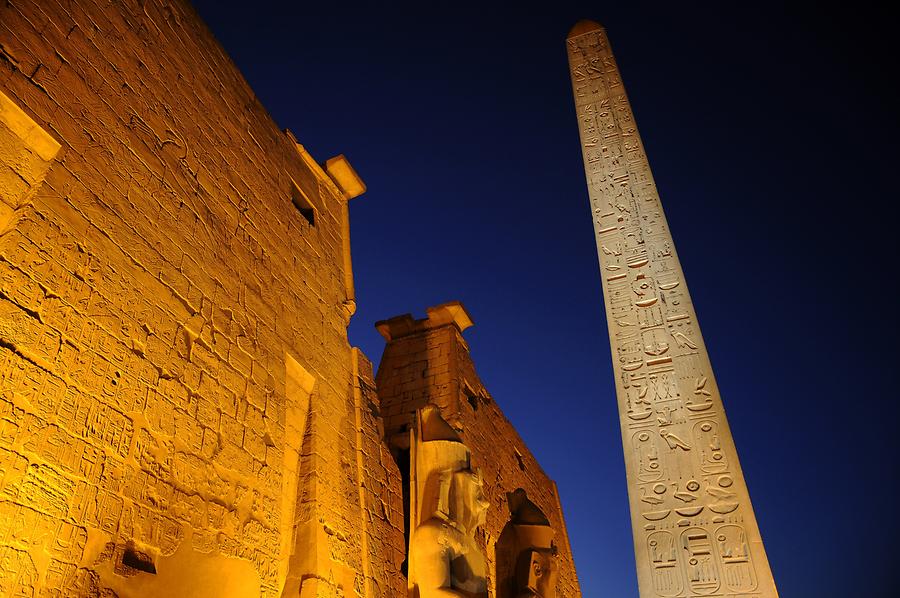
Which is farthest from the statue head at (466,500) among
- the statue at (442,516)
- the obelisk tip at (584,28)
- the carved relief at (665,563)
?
the obelisk tip at (584,28)

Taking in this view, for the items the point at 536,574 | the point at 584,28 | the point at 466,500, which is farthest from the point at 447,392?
the point at 584,28

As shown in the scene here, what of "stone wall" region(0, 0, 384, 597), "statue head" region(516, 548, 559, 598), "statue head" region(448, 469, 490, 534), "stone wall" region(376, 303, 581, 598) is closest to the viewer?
"stone wall" region(0, 0, 384, 597)

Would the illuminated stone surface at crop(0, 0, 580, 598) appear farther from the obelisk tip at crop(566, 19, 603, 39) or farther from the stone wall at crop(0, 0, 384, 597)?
the obelisk tip at crop(566, 19, 603, 39)

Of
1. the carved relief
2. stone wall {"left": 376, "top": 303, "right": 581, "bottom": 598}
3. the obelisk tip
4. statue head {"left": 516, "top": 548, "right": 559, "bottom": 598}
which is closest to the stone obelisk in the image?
the carved relief

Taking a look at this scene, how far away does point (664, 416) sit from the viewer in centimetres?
379

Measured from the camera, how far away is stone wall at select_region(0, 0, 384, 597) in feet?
10.6

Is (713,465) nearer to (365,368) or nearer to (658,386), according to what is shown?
(658,386)

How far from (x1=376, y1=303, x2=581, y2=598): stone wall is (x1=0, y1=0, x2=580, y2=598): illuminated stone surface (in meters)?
1.78

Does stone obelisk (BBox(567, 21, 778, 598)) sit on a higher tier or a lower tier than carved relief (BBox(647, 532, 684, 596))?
higher

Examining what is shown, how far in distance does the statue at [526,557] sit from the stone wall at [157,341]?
2405 millimetres

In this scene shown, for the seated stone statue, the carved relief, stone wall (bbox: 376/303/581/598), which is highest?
stone wall (bbox: 376/303/581/598)

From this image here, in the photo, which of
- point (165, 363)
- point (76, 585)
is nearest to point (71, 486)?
point (76, 585)

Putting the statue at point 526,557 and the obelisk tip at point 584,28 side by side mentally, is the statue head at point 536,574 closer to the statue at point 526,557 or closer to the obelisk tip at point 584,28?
the statue at point 526,557

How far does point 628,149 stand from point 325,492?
10.6 ft
